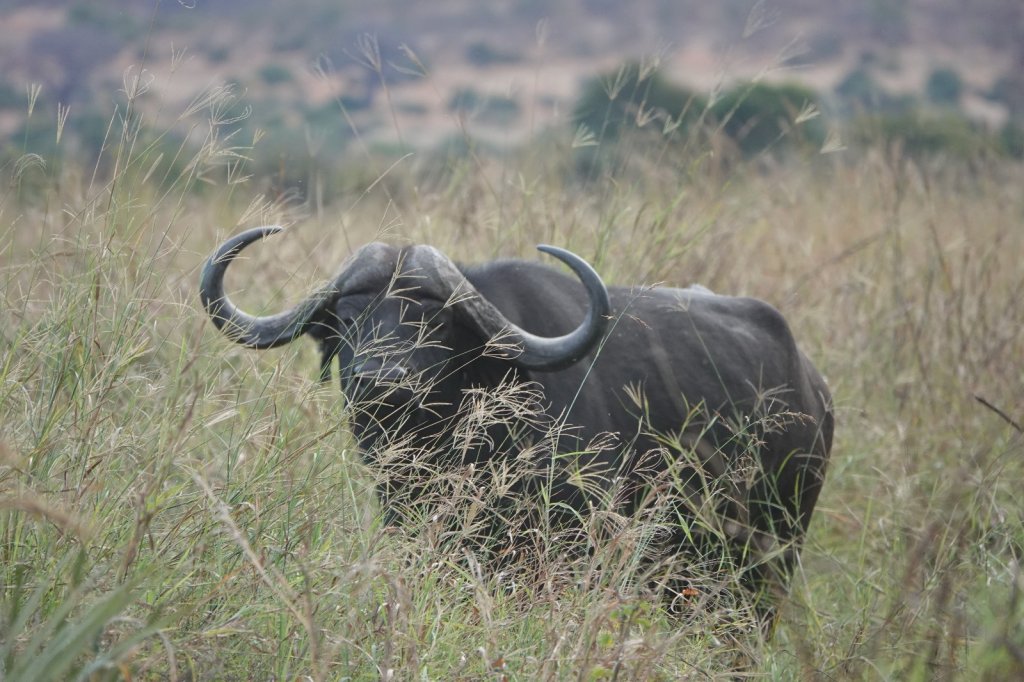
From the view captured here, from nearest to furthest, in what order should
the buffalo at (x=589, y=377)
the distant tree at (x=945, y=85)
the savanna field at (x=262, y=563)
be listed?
1. the savanna field at (x=262, y=563)
2. the buffalo at (x=589, y=377)
3. the distant tree at (x=945, y=85)

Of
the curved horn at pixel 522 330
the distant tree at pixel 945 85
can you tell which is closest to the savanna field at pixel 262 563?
the curved horn at pixel 522 330

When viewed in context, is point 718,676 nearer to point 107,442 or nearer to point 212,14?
point 107,442

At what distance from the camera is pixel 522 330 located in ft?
12.3

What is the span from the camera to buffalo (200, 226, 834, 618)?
11.5 feet

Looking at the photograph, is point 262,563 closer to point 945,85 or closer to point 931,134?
point 931,134

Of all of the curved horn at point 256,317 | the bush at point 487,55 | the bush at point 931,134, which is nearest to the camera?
the curved horn at point 256,317

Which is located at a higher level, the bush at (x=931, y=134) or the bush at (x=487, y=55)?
the bush at (x=931, y=134)

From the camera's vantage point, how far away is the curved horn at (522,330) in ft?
11.6

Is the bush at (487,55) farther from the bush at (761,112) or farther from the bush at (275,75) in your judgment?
the bush at (761,112)

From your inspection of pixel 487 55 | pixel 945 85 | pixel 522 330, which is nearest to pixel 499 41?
pixel 487 55

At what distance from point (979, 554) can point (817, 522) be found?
1.45 metres

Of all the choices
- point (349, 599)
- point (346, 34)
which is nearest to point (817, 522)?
point (349, 599)

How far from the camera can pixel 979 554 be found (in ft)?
11.0

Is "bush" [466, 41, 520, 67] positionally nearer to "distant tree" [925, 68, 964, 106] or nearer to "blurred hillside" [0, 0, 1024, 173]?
"blurred hillside" [0, 0, 1024, 173]
